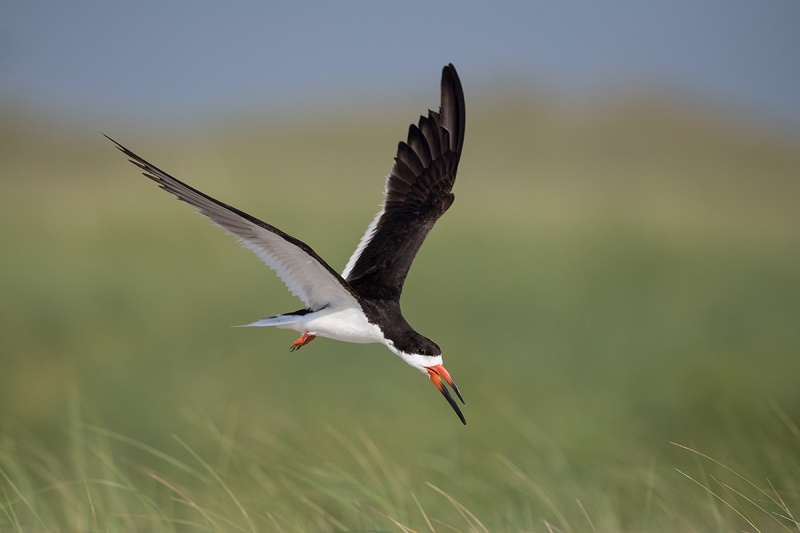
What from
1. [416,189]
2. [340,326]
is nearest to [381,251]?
[416,189]

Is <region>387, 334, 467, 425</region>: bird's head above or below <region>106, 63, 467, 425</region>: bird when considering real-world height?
below

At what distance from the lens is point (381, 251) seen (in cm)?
563

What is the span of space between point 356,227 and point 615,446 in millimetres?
27135

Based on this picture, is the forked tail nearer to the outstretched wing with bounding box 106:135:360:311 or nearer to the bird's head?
the outstretched wing with bounding box 106:135:360:311

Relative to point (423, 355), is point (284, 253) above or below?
above

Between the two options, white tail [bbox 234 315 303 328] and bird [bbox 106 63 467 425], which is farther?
white tail [bbox 234 315 303 328]

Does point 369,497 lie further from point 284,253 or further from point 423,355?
point 284,253

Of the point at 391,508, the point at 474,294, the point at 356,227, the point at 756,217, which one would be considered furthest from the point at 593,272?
the point at 391,508

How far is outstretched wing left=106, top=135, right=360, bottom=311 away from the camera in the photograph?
3536 mm

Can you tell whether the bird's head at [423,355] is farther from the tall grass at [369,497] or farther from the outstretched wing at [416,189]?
the outstretched wing at [416,189]

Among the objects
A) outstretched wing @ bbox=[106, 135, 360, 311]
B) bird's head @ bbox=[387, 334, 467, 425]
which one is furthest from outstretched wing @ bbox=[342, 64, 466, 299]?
bird's head @ bbox=[387, 334, 467, 425]

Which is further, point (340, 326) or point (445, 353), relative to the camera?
point (445, 353)

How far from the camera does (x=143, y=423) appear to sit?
1623cm

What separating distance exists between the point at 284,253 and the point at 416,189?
8.35 feet
